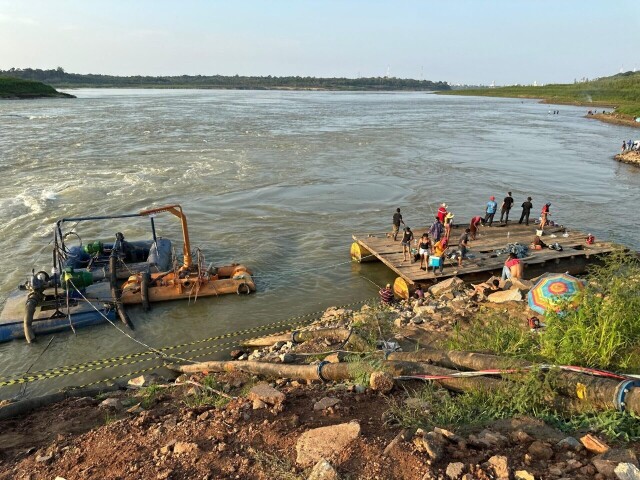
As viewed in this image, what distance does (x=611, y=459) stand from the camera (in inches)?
175

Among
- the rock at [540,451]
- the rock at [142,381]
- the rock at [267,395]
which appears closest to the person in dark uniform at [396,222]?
the rock at [142,381]

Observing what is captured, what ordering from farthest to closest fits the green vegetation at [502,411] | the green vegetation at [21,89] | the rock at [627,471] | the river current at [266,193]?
the green vegetation at [21,89] < the river current at [266,193] < the green vegetation at [502,411] < the rock at [627,471]

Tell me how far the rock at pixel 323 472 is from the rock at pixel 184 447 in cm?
145

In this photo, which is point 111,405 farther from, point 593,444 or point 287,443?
point 593,444

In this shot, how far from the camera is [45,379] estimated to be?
440 inches

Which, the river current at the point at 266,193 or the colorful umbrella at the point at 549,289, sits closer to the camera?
the colorful umbrella at the point at 549,289

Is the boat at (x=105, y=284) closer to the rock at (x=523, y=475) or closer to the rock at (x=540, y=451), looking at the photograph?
the rock at (x=540, y=451)

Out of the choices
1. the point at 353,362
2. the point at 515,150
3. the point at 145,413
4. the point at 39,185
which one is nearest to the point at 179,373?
the point at 145,413

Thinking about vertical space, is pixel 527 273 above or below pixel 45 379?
above

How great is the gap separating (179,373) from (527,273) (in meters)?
11.5

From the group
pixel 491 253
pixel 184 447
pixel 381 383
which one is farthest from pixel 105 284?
pixel 491 253

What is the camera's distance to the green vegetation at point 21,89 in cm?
10244

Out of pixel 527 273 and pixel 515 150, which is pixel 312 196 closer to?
pixel 527 273

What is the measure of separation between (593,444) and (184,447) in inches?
171
